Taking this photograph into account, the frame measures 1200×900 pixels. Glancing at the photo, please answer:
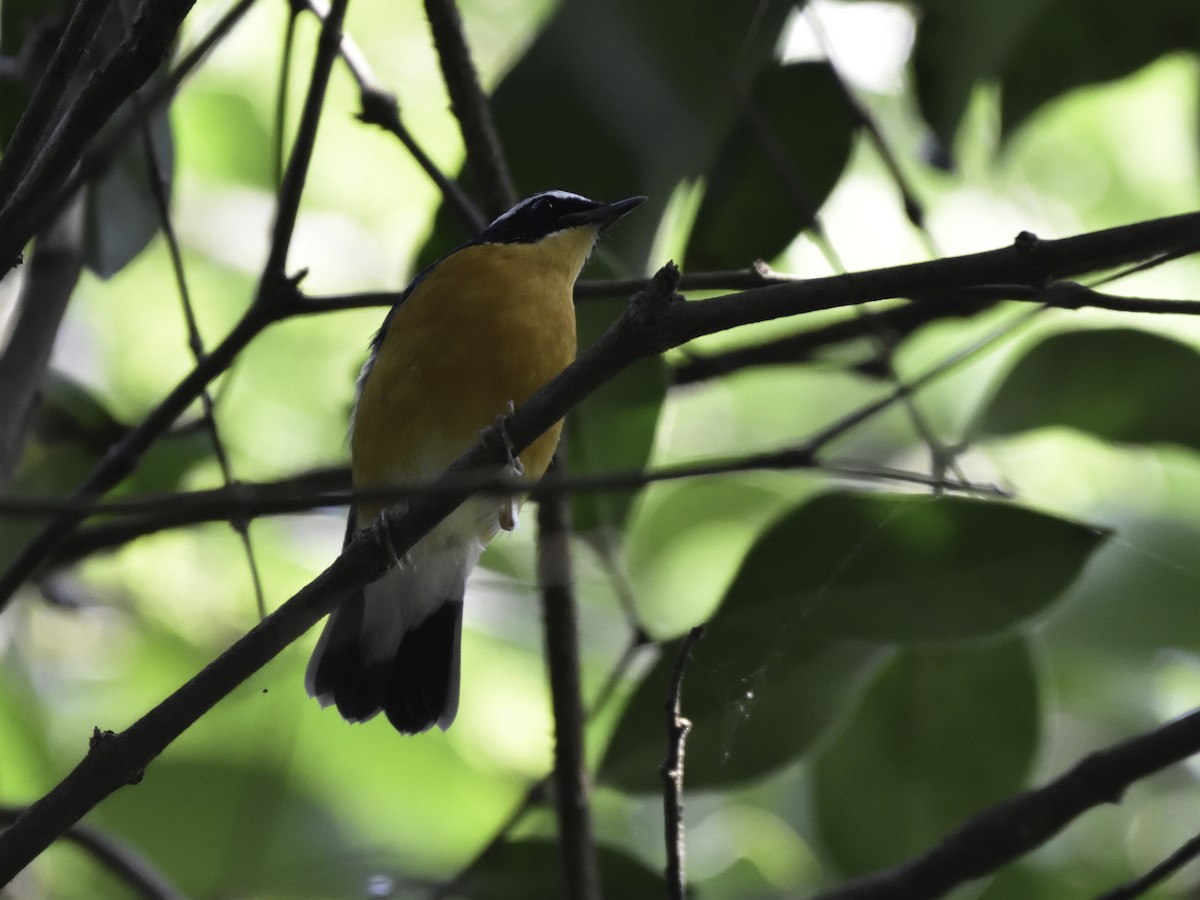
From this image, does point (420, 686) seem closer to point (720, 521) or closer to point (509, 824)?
point (509, 824)

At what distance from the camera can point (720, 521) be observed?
4387 mm

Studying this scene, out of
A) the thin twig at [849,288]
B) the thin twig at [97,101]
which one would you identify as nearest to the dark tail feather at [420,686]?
the thin twig at [849,288]

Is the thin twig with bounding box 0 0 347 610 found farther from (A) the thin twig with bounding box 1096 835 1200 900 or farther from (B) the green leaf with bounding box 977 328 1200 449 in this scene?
(A) the thin twig with bounding box 1096 835 1200 900

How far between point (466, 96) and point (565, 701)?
1582mm

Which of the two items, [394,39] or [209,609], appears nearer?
[209,609]

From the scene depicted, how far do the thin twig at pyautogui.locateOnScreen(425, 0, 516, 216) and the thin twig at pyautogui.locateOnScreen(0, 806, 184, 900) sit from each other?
194cm

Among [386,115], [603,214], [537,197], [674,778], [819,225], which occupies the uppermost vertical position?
[537,197]

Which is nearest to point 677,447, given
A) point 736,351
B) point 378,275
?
point 736,351

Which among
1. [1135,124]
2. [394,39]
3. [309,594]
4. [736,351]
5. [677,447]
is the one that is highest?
[394,39]

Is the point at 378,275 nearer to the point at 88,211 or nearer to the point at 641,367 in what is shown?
the point at 88,211

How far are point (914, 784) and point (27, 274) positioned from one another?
275 centimetres

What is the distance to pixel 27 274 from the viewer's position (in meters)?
3.32

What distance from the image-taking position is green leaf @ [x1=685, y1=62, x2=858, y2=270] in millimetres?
4047

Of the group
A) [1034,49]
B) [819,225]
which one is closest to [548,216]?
[819,225]
